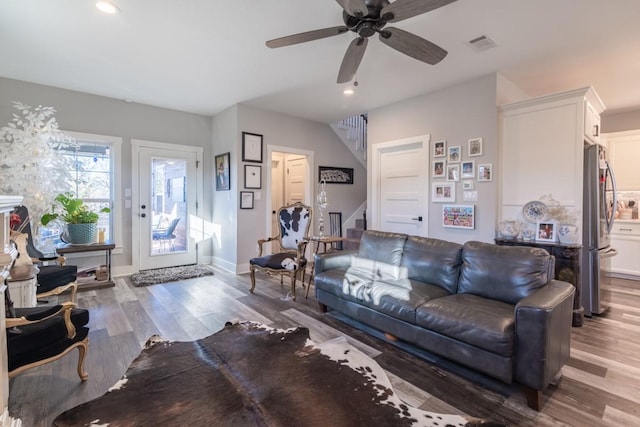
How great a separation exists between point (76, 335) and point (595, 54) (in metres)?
5.28

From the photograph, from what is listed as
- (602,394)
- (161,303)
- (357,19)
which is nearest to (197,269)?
(161,303)

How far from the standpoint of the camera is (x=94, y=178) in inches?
185

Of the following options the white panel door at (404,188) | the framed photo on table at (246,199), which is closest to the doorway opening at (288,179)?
the framed photo on table at (246,199)

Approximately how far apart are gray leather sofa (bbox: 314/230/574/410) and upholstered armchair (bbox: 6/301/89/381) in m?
2.01

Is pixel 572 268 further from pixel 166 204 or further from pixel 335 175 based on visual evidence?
pixel 166 204

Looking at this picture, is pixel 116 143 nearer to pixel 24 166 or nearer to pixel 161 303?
pixel 24 166

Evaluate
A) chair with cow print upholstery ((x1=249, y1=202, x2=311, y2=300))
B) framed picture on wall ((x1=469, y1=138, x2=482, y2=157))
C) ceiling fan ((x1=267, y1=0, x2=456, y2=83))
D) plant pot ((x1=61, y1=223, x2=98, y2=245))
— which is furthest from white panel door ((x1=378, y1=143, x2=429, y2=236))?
plant pot ((x1=61, y1=223, x2=98, y2=245))

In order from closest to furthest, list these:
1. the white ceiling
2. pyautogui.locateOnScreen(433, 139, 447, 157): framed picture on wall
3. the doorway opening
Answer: the white ceiling
pyautogui.locateOnScreen(433, 139, 447, 157): framed picture on wall
the doorway opening

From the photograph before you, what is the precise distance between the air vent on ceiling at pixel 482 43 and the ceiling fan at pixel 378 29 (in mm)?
785

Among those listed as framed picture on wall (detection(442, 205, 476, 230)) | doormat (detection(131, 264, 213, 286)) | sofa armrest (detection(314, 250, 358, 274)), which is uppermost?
framed picture on wall (detection(442, 205, 476, 230))

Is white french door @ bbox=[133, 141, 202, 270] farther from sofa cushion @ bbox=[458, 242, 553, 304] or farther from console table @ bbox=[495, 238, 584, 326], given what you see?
console table @ bbox=[495, 238, 584, 326]

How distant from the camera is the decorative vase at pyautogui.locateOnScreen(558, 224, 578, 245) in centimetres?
313

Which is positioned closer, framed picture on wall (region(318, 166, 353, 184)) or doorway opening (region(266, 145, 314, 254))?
doorway opening (region(266, 145, 314, 254))

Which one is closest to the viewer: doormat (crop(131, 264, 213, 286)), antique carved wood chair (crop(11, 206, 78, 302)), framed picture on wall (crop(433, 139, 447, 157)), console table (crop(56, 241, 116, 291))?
antique carved wood chair (crop(11, 206, 78, 302))
